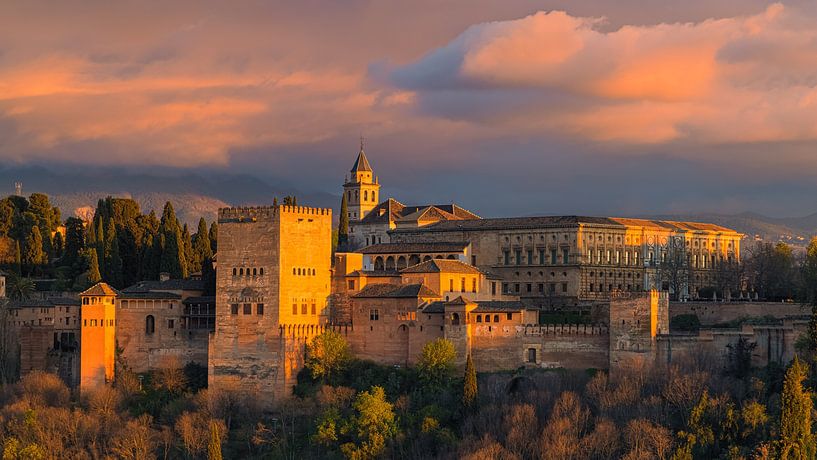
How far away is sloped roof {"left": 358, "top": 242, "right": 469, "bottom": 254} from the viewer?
67000 millimetres

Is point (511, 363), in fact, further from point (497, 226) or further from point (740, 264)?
point (740, 264)

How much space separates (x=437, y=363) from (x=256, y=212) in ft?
33.3

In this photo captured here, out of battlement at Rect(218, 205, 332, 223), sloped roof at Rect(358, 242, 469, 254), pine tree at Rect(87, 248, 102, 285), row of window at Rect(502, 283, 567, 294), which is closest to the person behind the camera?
battlement at Rect(218, 205, 332, 223)

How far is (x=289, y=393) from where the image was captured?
185ft

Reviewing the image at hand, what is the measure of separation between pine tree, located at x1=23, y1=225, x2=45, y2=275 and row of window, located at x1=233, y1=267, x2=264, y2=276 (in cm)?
2111

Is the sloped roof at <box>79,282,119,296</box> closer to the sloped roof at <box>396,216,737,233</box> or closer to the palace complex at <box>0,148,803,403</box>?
the palace complex at <box>0,148,803,403</box>

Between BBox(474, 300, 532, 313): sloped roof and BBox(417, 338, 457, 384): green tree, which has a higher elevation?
BBox(474, 300, 532, 313): sloped roof

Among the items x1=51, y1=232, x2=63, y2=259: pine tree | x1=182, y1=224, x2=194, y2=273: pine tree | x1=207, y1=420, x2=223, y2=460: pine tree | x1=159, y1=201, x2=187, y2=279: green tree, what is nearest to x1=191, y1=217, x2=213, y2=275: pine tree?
x1=182, y1=224, x2=194, y2=273: pine tree

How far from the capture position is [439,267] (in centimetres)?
5912

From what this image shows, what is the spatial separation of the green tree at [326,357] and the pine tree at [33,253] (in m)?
23.9

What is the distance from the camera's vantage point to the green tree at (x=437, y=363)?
53.8 metres

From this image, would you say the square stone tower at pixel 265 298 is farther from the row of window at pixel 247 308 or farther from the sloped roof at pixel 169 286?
the sloped roof at pixel 169 286

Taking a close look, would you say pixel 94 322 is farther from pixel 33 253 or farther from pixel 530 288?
pixel 530 288

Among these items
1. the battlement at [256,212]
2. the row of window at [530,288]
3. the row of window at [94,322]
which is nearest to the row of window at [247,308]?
the battlement at [256,212]
